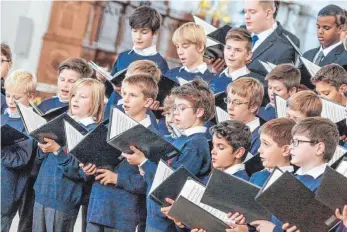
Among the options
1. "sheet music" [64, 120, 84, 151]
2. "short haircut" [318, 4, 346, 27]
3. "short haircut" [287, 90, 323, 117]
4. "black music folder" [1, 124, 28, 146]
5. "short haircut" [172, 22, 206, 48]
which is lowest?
"black music folder" [1, 124, 28, 146]

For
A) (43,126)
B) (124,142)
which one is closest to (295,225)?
(124,142)

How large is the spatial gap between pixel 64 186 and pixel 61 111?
1.48ft

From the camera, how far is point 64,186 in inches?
193

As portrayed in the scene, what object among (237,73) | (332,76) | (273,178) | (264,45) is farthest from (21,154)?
(273,178)

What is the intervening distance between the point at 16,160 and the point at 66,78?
0.54 metres

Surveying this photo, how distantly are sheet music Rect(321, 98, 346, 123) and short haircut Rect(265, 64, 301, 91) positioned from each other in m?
0.62

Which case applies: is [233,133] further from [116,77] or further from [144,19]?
[144,19]

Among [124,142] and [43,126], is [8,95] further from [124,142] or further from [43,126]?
[124,142]

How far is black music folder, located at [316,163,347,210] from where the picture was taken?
3504 millimetres

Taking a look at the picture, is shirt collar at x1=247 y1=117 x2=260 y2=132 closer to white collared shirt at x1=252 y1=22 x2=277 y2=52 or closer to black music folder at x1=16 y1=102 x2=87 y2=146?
black music folder at x1=16 y1=102 x2=87 y2=146

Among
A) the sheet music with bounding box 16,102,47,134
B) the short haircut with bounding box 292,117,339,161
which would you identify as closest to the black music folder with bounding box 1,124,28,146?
the sheet music with bounding box 16,102,47,134

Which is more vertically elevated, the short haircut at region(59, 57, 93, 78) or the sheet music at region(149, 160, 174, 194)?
the short haircut at region(59, 57, 93, 78)

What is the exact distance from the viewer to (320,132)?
3.88 meters

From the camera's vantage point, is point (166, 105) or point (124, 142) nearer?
point (124, 142)
